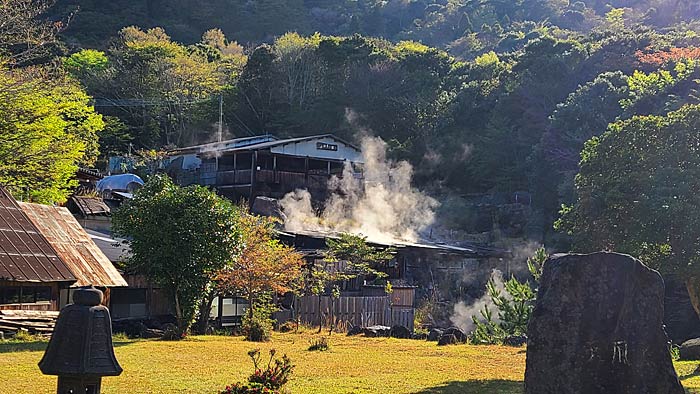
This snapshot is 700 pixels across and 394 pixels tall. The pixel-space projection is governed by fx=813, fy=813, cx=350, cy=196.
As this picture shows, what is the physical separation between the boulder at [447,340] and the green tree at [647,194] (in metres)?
6.17

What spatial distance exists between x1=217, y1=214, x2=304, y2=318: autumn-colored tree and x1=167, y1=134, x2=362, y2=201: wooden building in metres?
17.9

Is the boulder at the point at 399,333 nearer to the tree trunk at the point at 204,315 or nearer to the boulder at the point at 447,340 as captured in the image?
the boulder at the point at 447,340

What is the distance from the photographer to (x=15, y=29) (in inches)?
1018

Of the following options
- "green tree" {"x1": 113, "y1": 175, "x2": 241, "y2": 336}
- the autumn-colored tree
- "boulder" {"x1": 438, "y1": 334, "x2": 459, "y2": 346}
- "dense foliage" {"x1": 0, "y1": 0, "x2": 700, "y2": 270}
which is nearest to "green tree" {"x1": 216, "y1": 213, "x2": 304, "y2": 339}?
the autumn-colored tree

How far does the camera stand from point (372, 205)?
44969 mm

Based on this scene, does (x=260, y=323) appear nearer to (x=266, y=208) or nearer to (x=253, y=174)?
(x=266, y=208)

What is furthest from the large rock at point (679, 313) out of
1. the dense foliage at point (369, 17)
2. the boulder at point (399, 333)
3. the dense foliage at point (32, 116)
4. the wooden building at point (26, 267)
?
the dense foliage at point (369, 17)

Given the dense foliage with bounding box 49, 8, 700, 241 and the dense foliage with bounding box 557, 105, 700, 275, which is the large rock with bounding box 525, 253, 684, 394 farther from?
the dense foliage with bounding box 49, 8, 700, 241

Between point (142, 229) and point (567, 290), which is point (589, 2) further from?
point (567, 290)

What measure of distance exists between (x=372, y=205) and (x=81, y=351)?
124 feet

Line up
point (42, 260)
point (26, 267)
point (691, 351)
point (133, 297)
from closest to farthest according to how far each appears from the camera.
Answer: point (691, 351)
point (26, 267)
point (42, 260)
point (133, 297)

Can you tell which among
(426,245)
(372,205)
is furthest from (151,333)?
(372,205)

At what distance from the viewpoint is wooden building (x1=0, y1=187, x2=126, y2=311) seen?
20266 millimetres

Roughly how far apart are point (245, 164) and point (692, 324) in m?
24.7
